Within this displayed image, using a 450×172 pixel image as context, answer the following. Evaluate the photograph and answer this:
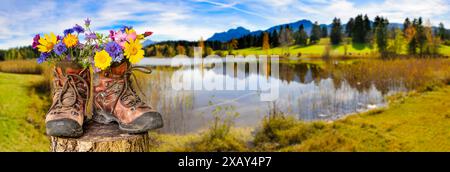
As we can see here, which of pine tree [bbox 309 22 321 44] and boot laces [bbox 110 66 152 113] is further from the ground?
pine tree [bbox 309 22 321 44]

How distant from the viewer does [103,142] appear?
7.61ft

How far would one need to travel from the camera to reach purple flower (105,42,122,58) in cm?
246

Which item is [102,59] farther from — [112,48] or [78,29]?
[78,29]

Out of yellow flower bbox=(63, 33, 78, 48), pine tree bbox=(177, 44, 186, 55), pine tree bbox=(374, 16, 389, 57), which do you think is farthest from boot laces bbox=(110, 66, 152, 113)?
pine tree bbox=(374, 16, 389, 57)

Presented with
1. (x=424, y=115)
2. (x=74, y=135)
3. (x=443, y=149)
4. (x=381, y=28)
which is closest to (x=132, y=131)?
(x=74, y=135)

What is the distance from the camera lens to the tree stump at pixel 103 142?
2.33 meters

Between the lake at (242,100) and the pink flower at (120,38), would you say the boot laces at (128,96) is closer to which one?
the pink flower at (120,38)

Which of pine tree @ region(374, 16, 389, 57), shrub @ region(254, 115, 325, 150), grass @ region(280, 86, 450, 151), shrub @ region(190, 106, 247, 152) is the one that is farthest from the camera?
pine tree @ region(374, 16, 389, 57)

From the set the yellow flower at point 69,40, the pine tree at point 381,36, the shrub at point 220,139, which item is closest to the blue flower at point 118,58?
the yellow flower at point 69,40

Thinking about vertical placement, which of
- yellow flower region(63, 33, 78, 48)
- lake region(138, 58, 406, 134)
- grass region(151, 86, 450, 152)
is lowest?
grass region(151, 86, 450, 152)

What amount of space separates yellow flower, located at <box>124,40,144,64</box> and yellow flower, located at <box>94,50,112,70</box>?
123mm

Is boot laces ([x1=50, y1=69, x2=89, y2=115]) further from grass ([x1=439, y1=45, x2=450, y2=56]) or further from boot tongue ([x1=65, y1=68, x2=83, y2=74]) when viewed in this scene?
grass ([x1=439, y1=45, x2=450, y2=56])

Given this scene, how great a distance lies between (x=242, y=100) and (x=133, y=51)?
19.8ft

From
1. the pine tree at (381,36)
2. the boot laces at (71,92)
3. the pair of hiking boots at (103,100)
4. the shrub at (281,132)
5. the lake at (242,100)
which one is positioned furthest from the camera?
the pine tree at (381,36)
